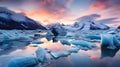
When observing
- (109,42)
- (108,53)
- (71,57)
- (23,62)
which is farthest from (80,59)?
(109,42)

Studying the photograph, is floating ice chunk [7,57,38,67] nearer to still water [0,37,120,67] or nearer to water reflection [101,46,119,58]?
still water [0,37,120,67]

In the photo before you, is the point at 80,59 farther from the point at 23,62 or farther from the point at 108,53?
the point at 23,62

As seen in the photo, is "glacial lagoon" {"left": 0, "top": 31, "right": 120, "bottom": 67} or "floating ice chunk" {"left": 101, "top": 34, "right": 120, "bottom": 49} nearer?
"glacial lagoon" {"left": 0, "top": 31, "right": 120, "bottom": 67}

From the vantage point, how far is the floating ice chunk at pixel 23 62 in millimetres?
3447

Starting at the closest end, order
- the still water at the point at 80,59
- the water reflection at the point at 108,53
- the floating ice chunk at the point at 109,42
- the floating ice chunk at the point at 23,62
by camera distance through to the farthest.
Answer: the floating ice chunk at the point at 23,62 → the still water at the point at 80,59 → the water reflection at the point at 108,53 → the floating ice chunk at the point at 109,42

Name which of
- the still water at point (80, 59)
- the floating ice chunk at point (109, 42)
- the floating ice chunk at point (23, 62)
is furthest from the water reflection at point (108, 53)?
the floating ice chunk at point (23, 62)

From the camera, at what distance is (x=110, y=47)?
274 inches

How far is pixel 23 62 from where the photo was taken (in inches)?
143

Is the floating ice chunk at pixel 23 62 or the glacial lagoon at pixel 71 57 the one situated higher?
the floating ice chunk at pixel 23 62

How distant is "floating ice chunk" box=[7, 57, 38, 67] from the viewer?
3447 millimetres

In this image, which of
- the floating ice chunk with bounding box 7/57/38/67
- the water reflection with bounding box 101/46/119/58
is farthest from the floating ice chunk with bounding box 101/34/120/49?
the floating ice chunk with bounding box 7/57/38/67

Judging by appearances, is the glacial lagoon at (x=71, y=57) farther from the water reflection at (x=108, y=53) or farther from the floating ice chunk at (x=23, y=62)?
the floating ice chunk at (x=23, y=62)

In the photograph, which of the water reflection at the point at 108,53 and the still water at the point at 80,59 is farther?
the water reflection at the point at 108,53

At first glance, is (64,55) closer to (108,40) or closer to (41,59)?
(41,59)
